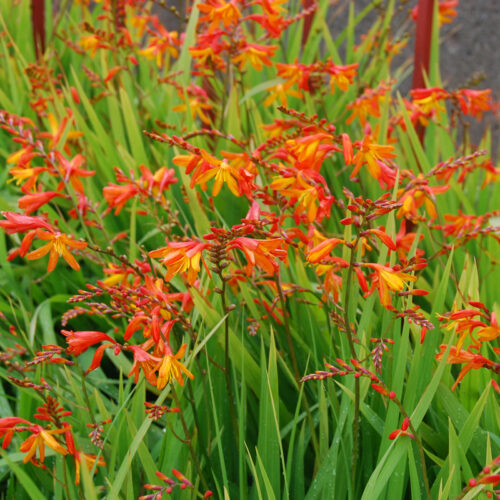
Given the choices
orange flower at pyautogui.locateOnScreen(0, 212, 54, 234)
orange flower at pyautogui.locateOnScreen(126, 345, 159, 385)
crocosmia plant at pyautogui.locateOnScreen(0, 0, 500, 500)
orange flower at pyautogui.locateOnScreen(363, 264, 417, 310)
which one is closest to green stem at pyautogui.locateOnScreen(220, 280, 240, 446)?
crocosmia plant at pyautogui.locateOnScreen(0, 0, 500, 500)

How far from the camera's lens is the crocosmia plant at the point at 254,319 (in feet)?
3.48

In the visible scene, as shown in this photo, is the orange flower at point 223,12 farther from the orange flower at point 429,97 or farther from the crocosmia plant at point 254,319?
the orange flower at point 429,97

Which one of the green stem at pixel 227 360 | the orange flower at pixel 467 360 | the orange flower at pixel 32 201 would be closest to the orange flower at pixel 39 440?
the green stem at pixel 227 360

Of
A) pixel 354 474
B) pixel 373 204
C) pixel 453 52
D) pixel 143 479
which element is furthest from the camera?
pixel 453 52

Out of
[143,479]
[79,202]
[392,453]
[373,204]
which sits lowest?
[143,479]

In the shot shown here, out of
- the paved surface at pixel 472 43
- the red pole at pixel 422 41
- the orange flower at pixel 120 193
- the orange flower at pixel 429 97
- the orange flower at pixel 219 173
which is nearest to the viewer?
the orange flower at pixel 219 173

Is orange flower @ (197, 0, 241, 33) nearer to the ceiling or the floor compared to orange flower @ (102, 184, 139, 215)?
nearer to the ceiling

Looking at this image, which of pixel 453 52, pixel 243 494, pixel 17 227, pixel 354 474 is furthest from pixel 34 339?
pixel 453 52

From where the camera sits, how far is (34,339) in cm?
162

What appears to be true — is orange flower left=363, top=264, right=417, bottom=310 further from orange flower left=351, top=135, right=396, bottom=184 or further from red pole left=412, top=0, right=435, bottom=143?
red pole left=412, top=0, right=435, bottom=143

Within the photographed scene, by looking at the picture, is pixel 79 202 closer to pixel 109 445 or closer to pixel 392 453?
pixel 109 445

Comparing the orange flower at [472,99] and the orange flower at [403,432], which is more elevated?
the orange flower at [472,99]

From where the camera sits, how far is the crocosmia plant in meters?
1.06

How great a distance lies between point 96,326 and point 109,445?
54cm
